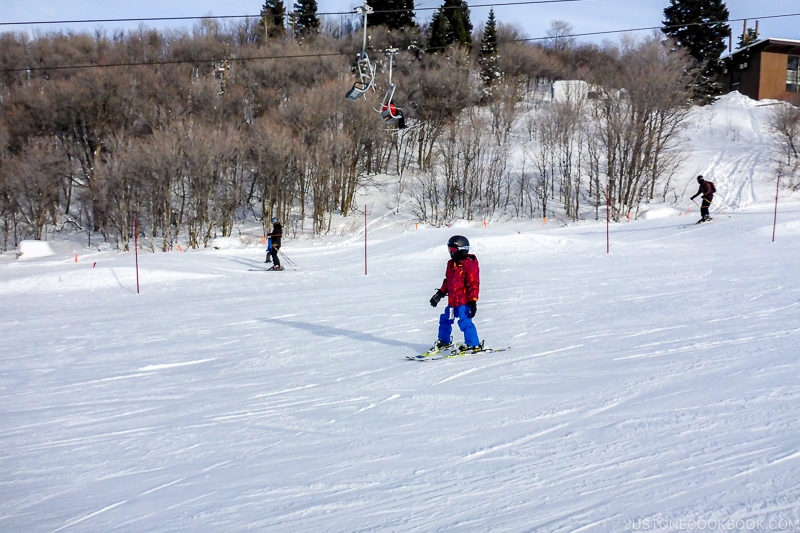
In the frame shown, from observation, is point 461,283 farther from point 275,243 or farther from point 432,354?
point 275,243

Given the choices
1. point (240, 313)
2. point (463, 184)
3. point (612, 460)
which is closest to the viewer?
point (612, 460)

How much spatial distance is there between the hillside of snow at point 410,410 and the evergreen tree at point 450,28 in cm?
4693

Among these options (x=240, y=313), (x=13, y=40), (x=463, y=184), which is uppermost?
(x=13, y=40)

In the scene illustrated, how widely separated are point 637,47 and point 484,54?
2347 cm

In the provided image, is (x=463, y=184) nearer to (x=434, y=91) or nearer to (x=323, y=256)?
(x=434, y=91)

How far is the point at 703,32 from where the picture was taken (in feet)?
169

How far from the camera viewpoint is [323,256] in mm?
22938

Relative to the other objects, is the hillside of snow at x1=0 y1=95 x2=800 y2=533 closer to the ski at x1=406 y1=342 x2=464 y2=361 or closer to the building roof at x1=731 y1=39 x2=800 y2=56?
the ski at x1=406 y1=342 x2=464 y2=361

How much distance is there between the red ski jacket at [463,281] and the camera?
7656 millimetres

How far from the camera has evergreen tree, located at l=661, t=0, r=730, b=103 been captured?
51406mm

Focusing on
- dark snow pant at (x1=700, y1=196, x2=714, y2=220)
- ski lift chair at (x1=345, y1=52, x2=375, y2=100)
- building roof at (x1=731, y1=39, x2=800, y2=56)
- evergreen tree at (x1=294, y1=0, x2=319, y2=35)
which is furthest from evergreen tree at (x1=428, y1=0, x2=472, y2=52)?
ski lift chair at (x1=345, y1=52, x2=375, y2=100)

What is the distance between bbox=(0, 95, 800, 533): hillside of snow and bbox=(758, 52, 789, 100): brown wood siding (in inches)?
1942

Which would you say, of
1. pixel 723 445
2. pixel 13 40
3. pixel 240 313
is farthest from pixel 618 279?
pixel 13 40

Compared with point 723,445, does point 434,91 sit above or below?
above
